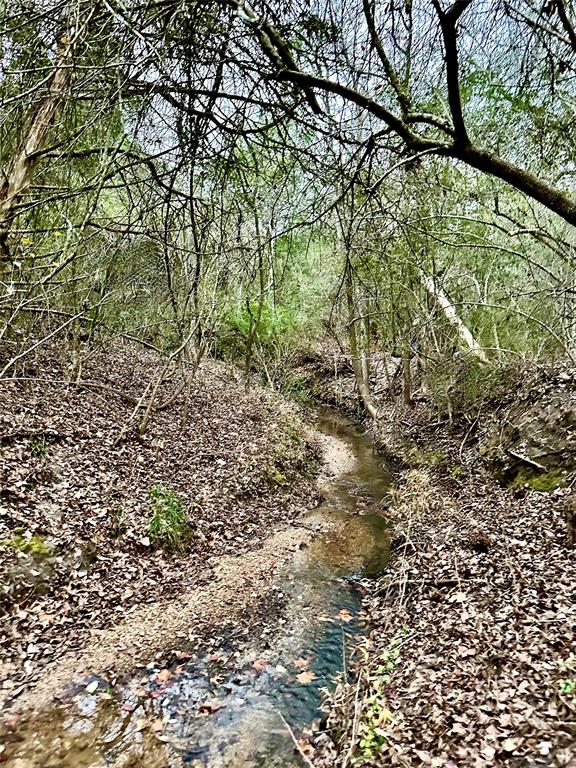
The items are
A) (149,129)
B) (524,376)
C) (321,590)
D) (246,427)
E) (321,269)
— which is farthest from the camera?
(321,269)

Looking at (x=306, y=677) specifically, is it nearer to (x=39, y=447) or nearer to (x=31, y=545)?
Answer: (x=31, y=545)

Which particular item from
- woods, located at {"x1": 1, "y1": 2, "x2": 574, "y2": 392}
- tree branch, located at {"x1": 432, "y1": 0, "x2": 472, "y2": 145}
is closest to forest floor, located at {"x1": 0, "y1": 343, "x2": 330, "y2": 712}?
woods, located at {"x1": 1, "y1": 2, "x2": 574, "y2": 392}

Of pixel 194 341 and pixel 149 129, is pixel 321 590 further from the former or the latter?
pixel 194 341

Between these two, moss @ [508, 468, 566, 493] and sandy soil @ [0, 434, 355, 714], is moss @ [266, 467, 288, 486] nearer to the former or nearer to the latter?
sandy soil @ [0, 434, 355, 714]

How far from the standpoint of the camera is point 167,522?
22.9 ft

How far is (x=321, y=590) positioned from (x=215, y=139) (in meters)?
5.88

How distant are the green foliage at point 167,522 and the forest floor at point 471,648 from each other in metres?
2.90

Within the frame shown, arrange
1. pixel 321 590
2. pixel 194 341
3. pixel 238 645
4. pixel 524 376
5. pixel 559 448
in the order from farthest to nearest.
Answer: pixel 194 341 < pixel 524 376 < pixel 559 448 < pixel 321 590 < pixel 238 645

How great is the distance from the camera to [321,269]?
1764 centimetres

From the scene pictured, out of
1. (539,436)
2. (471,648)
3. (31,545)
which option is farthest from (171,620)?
A: (539,436)

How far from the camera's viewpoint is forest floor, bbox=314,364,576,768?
10.2 feet

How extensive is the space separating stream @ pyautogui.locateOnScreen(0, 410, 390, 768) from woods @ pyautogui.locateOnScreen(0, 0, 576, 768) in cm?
5

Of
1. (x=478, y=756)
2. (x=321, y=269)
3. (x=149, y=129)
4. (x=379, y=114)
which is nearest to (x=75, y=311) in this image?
(x=149, y=129)

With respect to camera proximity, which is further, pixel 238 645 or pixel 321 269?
pixel 321 269
